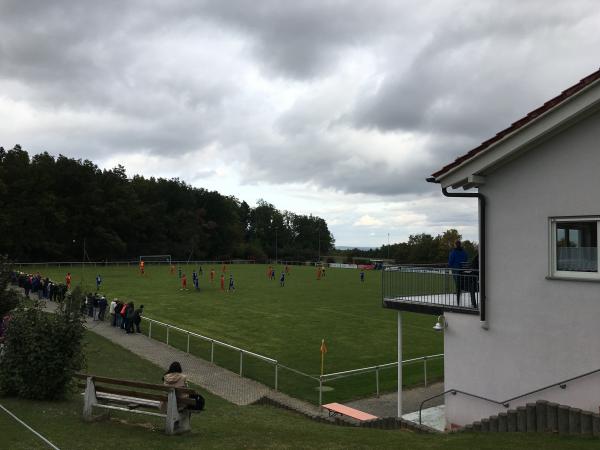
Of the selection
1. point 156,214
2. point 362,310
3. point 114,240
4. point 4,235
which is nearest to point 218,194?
point 156,214

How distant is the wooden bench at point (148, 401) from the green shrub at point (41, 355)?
4.56ft

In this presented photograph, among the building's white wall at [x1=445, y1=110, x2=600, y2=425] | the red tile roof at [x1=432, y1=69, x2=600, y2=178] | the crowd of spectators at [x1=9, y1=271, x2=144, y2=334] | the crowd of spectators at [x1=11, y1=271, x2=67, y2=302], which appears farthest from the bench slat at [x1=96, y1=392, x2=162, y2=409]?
the crowd of spectators at [x1=11, y1=271, x2=67, y2=302]

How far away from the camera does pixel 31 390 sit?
9.12 meters

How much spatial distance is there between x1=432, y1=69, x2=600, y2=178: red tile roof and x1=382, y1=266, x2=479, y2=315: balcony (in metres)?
2.18

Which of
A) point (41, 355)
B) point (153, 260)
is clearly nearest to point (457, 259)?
point (41, 355)

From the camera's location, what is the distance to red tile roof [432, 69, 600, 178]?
8.21 m

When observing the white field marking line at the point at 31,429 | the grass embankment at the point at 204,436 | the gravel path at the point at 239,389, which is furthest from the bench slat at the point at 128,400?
the gravel path at the point at 239,389

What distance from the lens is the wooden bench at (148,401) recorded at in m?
7.32

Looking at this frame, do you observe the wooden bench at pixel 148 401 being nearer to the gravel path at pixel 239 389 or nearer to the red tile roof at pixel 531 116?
the gravel path at pixel 239 389

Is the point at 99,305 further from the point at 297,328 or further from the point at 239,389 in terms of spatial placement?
the point at 239,389

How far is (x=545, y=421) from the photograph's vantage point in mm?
7820

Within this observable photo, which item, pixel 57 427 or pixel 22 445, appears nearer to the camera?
A: pixel 22 445

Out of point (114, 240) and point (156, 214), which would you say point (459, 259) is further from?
point (156, 214)

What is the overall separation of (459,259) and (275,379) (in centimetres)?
689
